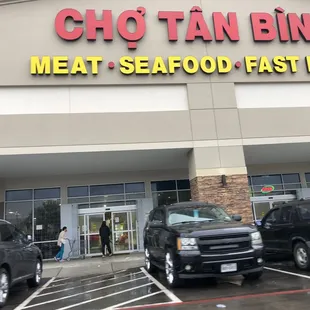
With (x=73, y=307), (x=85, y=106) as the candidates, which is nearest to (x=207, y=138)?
(x=85, y=106)

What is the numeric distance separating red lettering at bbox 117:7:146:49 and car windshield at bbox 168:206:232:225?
912cm

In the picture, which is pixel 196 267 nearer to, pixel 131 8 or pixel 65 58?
pixel 65 58

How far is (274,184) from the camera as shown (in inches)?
779

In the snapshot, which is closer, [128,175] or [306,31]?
[306,31]

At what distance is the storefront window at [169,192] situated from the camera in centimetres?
1906

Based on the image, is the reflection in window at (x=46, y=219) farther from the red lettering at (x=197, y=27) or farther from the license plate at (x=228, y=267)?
the license plate at (x=228, y=267)

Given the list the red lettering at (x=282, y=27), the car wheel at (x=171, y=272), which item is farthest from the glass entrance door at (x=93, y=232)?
the red lettering at (x=282, y=27)

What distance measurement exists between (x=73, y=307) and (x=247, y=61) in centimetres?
1288

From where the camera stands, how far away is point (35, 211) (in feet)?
59.4

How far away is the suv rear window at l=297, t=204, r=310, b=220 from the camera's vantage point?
9520 mm

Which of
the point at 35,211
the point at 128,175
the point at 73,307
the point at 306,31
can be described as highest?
the point at 306,31

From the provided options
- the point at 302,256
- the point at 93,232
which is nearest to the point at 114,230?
the point at 93,232

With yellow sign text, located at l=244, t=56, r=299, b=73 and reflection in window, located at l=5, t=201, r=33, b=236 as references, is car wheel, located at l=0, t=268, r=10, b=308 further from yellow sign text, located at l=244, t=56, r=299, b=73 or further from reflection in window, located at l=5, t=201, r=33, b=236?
yellow sign text, located at l=244, t=56, r=299, b=73

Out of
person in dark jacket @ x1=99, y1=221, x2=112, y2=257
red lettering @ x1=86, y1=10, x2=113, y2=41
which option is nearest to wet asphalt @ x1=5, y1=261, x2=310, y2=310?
person in dark jacket @ x1=99, y1=221, x2=112, y2=257
